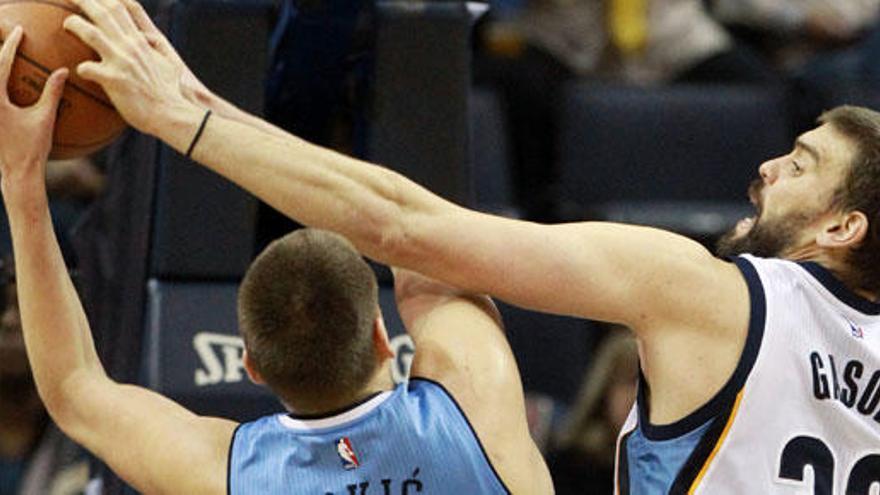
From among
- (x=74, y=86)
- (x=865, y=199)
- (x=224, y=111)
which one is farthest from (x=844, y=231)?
(x=74, y=86)

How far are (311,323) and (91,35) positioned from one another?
2.25 ft

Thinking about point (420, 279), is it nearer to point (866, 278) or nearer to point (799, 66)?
point (866, 278)

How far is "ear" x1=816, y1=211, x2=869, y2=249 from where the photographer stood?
134 inches

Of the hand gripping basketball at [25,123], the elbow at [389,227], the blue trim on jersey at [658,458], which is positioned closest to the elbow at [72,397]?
the hand gripping basketball at [25,123]

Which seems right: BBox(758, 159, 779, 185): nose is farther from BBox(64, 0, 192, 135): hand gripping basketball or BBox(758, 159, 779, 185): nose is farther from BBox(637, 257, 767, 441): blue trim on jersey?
BBox(64, 0, 192, 135): hand gripping basketball

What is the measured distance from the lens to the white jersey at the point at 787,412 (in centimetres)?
324

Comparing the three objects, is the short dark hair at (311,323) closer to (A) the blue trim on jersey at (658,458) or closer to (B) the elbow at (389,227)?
(B) the elbow at (389,227)

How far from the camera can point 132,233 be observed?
187 inches

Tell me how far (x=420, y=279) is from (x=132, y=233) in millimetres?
1459

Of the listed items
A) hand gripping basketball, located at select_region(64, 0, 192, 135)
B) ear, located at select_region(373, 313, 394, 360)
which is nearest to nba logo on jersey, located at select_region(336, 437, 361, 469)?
ear, located at select_region(373, 313, 394, 360)

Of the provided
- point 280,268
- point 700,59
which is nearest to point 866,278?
point 280,268

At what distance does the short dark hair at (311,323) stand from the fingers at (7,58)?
586mm

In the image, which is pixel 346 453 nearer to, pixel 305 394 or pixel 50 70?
pixel 305 394

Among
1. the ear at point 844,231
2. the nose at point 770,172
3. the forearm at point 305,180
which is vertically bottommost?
the ear at point 844,231
